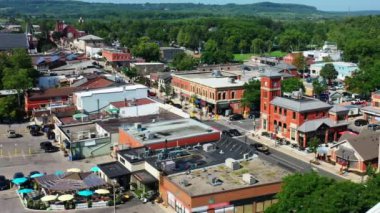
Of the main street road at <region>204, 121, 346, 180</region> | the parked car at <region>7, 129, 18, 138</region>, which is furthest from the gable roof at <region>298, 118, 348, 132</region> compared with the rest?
the parked car at <region>7, 129, 18, 138</region>

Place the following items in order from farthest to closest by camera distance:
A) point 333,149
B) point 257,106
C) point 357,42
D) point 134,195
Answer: point 357,42 → point 257,106 → point 333,149 → point 134,195

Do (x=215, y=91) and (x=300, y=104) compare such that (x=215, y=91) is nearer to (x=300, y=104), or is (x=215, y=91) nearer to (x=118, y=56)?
(x=300, y=104)

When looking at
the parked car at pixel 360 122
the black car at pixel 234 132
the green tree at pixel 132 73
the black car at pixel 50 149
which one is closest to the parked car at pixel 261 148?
the black car at pixel 234 132

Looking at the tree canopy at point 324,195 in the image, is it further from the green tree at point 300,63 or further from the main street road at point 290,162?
the green tree at point 300,63

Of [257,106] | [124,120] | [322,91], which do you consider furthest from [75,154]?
[322,91]

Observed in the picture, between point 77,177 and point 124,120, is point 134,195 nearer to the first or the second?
point 77,177

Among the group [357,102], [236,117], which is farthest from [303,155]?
[357,102]
